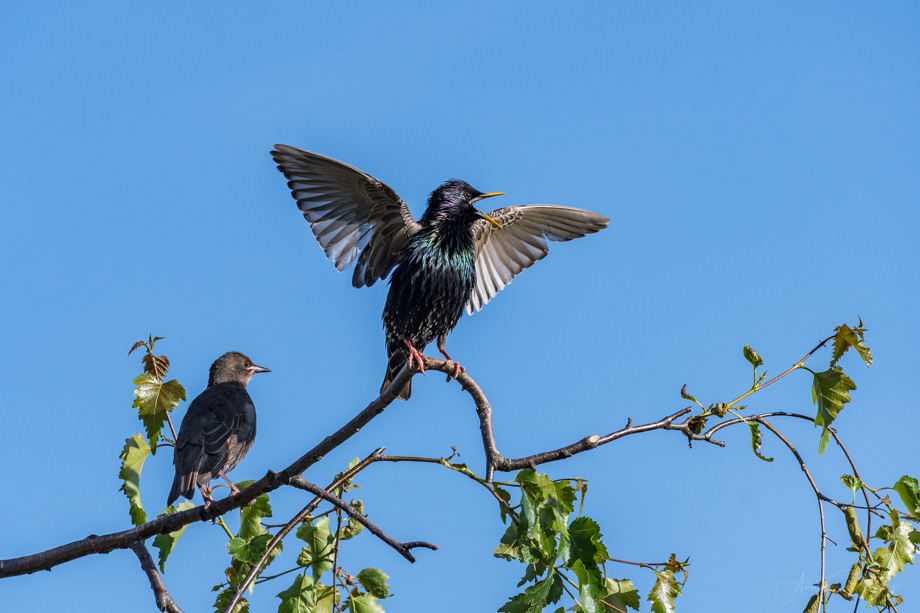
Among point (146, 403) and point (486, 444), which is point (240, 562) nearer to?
point (146, 403)

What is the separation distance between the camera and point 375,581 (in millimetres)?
3883

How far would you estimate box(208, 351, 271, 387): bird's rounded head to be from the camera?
786 cm

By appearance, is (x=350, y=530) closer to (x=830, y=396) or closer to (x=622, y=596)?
(x=622, y=596)

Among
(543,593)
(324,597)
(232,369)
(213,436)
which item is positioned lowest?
(543,593)

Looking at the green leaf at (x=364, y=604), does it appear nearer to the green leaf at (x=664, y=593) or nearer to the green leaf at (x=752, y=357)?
the green leaf at (x=664, y=593)

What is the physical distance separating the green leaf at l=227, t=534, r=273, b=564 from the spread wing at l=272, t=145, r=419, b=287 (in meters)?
3.83

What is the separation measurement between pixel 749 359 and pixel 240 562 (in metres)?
2.32

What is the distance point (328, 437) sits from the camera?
11.8ft

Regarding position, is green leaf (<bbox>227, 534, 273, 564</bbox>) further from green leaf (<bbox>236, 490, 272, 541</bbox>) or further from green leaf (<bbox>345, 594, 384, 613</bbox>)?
green leaf (<bbox>345, 594, 384, 613</bbox>)

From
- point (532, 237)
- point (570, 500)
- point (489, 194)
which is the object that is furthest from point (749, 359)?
point (532, 237)

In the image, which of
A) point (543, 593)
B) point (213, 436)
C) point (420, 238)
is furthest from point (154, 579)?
point (420, 238)

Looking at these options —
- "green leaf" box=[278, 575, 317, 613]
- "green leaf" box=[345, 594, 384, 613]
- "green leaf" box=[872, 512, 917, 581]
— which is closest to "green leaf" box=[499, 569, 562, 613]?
"green leaf" box=[345, 594, 384, 613]

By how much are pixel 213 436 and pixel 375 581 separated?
2.56 metres

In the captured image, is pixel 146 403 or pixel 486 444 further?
pixel 146 403
